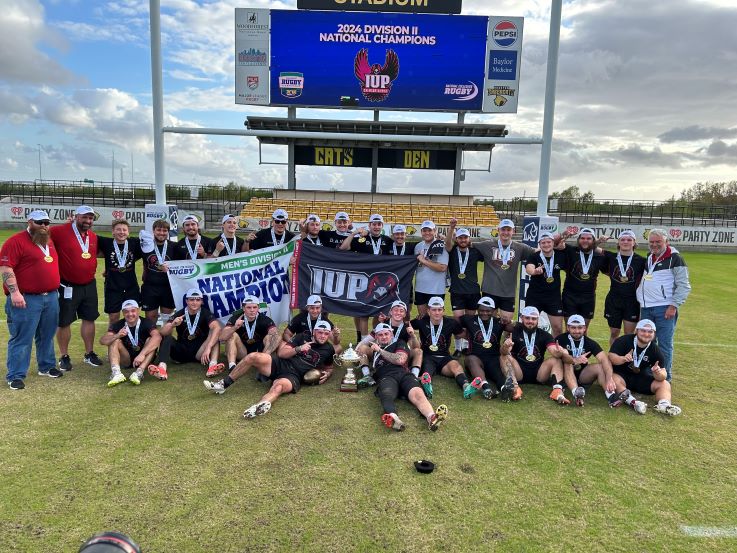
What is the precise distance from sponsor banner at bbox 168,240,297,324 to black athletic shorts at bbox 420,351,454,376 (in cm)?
265

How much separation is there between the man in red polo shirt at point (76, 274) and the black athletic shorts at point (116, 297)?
9.0 inches

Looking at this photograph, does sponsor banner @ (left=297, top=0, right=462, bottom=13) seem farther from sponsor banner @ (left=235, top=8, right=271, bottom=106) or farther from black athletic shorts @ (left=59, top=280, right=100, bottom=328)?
black athletic shorts @ (left=59, top=280, right=100, bottom=328)

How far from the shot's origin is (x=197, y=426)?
4816 mm

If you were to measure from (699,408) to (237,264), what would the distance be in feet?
21.8

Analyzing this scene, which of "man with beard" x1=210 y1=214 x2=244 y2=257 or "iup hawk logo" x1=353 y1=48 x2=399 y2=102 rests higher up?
"iup hawk logo" x1=353 y1=48 x2=399 y2=102

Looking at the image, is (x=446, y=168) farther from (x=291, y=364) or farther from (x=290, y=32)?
(x=291, y=364)

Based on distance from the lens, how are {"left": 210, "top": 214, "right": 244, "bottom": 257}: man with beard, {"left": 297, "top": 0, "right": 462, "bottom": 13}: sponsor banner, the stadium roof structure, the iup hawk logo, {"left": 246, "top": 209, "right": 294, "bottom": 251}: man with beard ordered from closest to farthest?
{"left": 210, "top": 214, "right": 244, "bottom": 257}: man with beard < {"left": 246, "top": 209, "right": 294, "bottom": 251}: man with beard < {"left": 297, "top": 0, "right": 462, "bottom": 13}: sponsor banner < the iup hawk logo < the stadium roof structure

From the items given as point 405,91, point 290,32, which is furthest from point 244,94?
point 405,91

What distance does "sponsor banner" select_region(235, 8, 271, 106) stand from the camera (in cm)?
2217

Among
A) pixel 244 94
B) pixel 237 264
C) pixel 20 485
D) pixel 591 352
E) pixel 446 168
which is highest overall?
pixel 244 94

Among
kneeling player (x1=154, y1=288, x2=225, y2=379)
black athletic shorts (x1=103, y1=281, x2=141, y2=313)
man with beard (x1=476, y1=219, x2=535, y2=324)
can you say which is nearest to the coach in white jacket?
man with beard (x1=476, y1=219, x2=535, y2=324)

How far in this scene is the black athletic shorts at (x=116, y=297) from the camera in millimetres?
6785

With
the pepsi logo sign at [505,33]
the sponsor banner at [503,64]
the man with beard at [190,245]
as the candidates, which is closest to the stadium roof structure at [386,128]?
the sponsor banner at [503,64]

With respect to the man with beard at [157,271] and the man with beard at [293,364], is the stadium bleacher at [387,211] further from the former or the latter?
the man with beard at [293,364]
